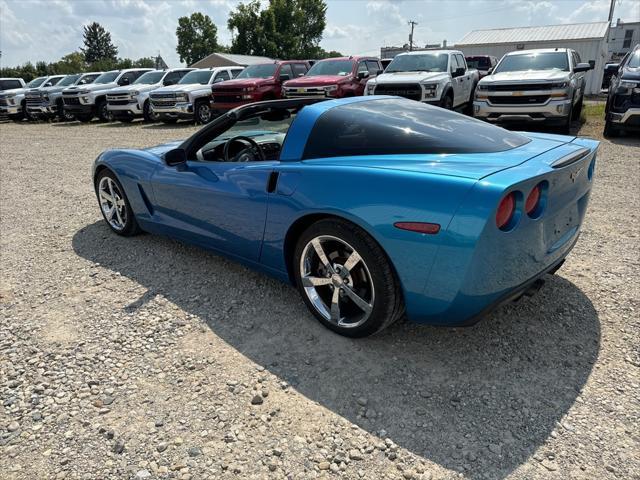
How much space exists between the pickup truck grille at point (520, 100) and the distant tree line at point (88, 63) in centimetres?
5372

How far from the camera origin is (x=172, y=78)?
58.3 ft

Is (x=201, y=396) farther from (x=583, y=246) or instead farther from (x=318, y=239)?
(x=583, y=246)

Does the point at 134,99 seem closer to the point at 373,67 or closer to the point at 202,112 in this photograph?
the point at 202,112

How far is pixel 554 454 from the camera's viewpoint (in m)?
2.06

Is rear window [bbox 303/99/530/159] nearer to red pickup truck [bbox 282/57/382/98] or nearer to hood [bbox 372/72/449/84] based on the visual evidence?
hood [bbox 372/72/449/84]

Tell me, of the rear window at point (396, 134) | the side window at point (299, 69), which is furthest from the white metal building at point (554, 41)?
the rear window at point (396, 134)

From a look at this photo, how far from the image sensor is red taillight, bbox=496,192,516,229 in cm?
222

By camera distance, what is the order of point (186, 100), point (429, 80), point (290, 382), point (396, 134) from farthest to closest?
point (186, 100), point (429, 80), point (396, 134), point (290, 382)

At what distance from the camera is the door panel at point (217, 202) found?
3.20 meters

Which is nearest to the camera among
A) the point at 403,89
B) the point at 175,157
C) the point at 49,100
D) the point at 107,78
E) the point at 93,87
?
the point at 175,157

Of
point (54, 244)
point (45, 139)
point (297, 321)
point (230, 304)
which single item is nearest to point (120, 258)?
point (54, 244)

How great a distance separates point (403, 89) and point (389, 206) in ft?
30.3

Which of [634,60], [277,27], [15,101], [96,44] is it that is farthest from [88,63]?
[634,60]

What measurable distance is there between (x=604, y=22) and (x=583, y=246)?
114 ft
